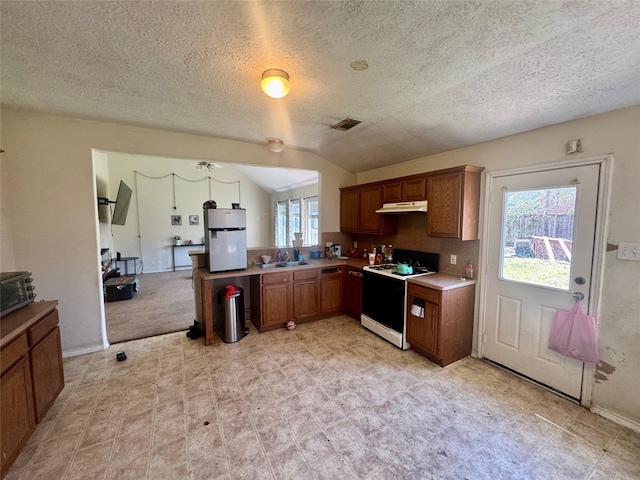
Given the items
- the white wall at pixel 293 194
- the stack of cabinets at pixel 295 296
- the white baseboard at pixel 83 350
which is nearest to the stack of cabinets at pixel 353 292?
the stack of cabinets at pixel 295 296

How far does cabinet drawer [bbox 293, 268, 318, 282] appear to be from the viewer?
3.72m

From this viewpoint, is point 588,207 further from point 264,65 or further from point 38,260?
point 38,260

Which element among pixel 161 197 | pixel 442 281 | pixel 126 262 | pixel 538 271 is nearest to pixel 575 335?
pixel 538 271

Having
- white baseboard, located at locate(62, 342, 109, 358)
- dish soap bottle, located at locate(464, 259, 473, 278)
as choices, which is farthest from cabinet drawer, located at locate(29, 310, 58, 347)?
dish soap bottle, located at locate(464, 259, 473, 278)

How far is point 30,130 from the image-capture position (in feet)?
8.75

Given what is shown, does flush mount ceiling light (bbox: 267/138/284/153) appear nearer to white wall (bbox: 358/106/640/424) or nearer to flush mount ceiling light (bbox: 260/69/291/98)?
flush mount ceiling light (bbox: 260/69/291/98)

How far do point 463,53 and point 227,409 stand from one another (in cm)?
317

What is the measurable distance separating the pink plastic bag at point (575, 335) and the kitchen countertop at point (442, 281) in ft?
2.57

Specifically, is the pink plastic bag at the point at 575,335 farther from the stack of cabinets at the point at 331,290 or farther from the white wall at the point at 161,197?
the white wall at the point at 161,197

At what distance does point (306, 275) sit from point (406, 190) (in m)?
1.82

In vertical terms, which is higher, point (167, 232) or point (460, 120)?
point (460, 120)

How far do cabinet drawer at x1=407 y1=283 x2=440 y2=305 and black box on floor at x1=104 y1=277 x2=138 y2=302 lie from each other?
5.17m

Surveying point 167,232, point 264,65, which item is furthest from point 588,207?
point 167,232

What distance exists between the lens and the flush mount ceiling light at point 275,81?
191 centimetres
